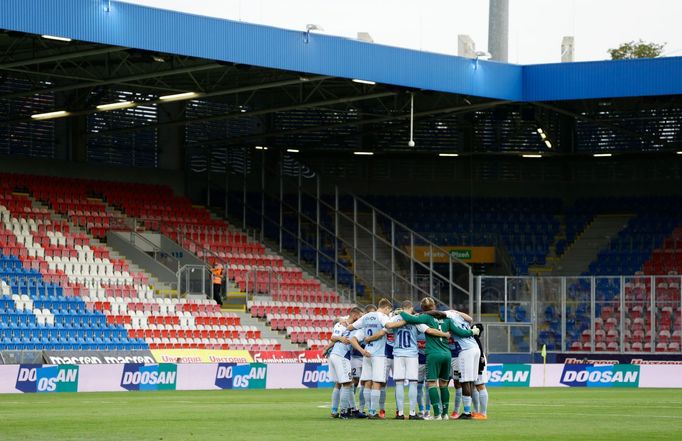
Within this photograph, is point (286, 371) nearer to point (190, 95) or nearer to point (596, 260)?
point (190, 95)

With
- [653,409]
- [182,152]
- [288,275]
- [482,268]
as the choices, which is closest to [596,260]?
[482,268]

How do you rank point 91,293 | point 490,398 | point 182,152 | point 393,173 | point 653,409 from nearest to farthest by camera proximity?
1. point 653,409
2. point 490,398
3. point 91,293
4. point 182,152
5. point 393,173

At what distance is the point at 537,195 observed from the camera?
58031mm

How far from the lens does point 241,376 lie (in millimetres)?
36688

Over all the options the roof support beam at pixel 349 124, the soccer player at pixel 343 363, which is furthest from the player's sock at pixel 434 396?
the roof support beam at pixel 349 124

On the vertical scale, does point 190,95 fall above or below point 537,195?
above

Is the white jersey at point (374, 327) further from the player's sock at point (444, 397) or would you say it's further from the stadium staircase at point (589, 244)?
the stadium staircase at point (589, 244)

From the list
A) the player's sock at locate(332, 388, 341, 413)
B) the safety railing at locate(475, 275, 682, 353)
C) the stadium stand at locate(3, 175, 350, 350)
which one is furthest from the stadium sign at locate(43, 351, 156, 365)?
the player's sock at locate(332, 388, 341, 413)

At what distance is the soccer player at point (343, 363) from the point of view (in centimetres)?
2189

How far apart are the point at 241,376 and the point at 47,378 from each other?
5.82 meters

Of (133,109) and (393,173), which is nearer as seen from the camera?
(133,109)

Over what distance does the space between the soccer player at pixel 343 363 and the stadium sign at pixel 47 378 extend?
12710mm

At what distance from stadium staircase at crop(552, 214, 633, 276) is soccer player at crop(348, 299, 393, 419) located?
32.4 m

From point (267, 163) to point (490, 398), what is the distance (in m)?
25.2
